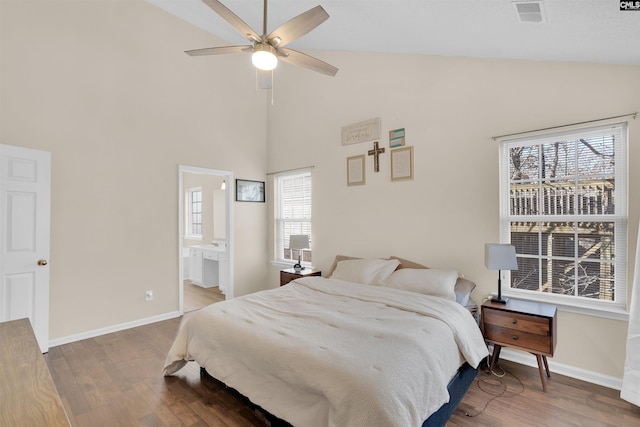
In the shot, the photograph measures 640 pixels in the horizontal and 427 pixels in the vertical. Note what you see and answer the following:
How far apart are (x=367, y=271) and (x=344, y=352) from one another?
5.58 feet

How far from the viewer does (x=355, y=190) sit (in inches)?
156

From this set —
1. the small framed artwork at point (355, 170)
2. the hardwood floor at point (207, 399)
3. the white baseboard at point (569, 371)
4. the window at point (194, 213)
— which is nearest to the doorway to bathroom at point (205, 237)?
the window at point (194, 213)

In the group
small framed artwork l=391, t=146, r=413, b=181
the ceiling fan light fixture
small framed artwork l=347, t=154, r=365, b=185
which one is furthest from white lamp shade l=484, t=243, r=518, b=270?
the ceiling fan light fixture

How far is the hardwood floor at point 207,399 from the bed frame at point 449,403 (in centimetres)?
15

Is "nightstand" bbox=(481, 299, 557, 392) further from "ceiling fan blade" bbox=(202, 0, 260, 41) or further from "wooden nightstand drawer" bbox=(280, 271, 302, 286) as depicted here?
"ceiling fan blade" bbox=(202, 0, 260, 41)

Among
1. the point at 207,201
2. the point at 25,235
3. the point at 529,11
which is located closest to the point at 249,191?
the point at 207,201

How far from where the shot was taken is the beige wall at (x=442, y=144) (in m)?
2.45

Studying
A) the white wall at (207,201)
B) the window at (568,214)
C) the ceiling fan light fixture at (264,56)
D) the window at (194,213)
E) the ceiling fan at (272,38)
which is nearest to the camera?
the ceiling fan at (272,38)

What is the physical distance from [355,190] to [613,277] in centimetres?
260

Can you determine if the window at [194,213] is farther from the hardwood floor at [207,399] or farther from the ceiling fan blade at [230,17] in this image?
the ceiling fan blade at [230,17]

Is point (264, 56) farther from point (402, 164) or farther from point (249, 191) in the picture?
point (249, 191)

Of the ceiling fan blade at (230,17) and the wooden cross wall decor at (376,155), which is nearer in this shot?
the ceiling fan blade at (230,17)

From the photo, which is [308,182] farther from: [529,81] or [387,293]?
[529,81]

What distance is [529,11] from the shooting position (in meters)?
1.87
